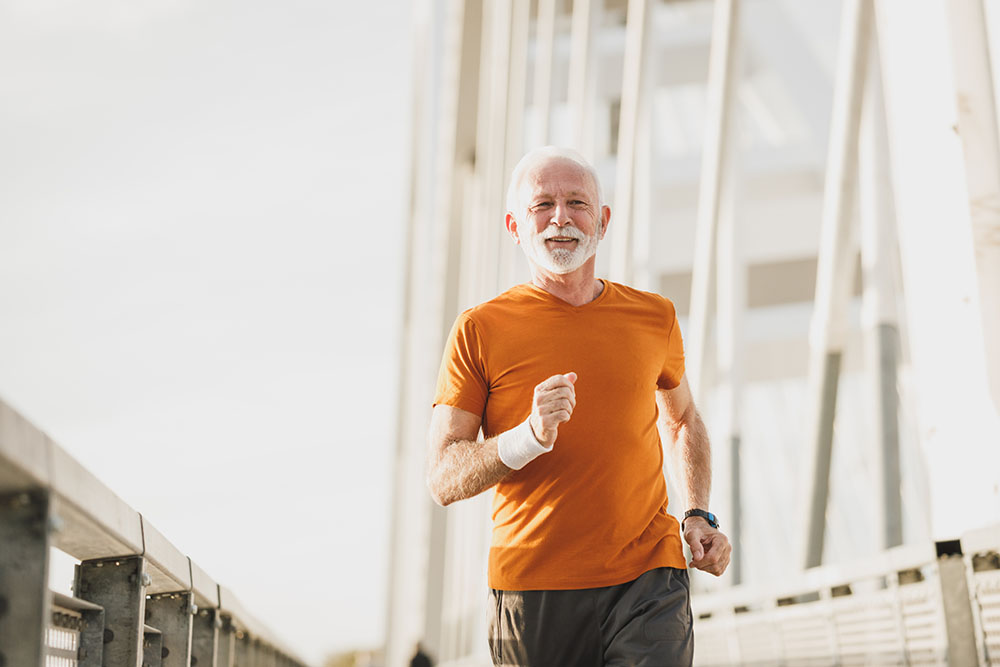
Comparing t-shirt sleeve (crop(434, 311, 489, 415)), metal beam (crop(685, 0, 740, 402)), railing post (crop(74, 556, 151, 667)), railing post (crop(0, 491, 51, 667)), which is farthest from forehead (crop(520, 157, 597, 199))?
metal beam (crop(685, 0, 740, 402))

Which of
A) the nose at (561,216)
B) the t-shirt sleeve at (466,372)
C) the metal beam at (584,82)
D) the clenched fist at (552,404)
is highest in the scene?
the metal beam at (584,82)

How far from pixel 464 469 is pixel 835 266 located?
20.3ft

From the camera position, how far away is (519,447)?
2.77 meters

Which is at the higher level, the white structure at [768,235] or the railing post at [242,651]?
the white structure at [768,235]

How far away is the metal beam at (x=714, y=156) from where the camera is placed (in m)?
11.3

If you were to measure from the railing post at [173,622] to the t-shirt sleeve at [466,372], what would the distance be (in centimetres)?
150

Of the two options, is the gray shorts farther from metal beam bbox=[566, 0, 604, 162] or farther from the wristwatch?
metal beam bbox=[566, 0, 604, 162]

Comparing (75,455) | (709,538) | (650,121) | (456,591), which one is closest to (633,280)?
(650,121)

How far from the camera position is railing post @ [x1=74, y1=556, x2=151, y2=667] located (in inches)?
124

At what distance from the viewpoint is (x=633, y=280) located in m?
14.9

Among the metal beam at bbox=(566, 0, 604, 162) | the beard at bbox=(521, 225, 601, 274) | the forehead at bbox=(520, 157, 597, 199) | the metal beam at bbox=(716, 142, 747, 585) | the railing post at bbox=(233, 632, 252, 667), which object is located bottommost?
the railing post at bbox=(233, 632, 252, 667)

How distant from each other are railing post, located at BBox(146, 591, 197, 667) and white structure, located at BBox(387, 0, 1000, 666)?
2.36 m

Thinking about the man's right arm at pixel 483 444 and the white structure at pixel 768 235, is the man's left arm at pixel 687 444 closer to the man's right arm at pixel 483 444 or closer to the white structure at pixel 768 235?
the man's right arm at pixel 483 444

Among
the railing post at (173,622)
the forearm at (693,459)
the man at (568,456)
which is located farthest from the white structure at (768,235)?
the railing post at (173,622)
